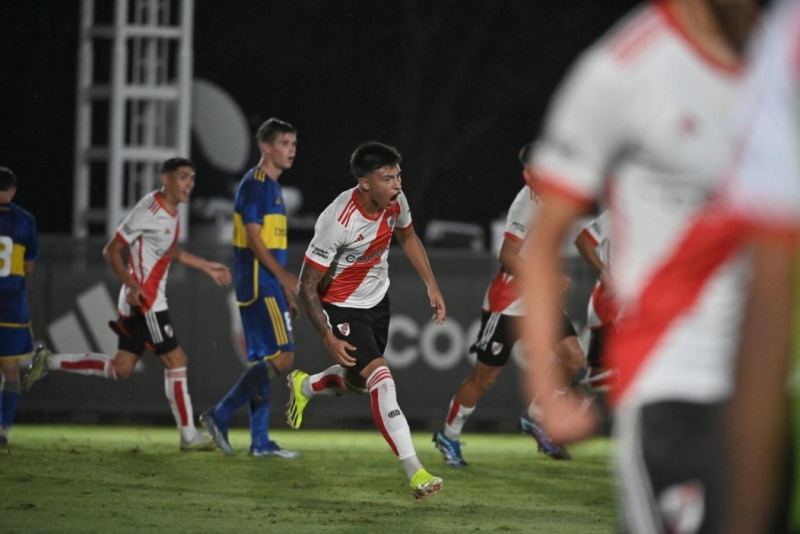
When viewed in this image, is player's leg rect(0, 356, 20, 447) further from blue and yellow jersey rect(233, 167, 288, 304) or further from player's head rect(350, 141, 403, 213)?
player's head rect(350, 141, 403, 213)

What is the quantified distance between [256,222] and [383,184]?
203 centimetres

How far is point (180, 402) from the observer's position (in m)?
10.4

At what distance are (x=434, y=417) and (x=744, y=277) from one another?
33.9ft

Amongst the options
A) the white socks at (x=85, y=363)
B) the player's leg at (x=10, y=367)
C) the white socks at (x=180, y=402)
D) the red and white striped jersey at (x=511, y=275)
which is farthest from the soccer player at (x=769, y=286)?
the white socks at (x=85, y=363)

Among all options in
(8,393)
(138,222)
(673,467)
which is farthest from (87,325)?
(673,467)

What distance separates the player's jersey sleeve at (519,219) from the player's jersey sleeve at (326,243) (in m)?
1.80

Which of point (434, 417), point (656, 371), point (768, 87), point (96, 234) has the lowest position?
point (434, 417)

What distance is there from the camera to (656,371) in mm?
2730

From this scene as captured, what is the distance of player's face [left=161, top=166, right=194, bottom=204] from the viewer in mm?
10516

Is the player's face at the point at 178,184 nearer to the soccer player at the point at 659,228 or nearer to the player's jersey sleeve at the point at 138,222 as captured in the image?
the player's jersey sleeve at the point at 138,222

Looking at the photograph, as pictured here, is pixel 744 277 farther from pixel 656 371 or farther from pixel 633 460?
pixel 633 460

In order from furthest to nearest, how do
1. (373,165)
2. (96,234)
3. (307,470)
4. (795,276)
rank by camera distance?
(96,234) < (307,470) < (373,165) < (795,276)

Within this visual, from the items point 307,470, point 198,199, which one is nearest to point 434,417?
point 307,470

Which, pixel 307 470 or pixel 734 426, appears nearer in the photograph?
pixel 734 426
